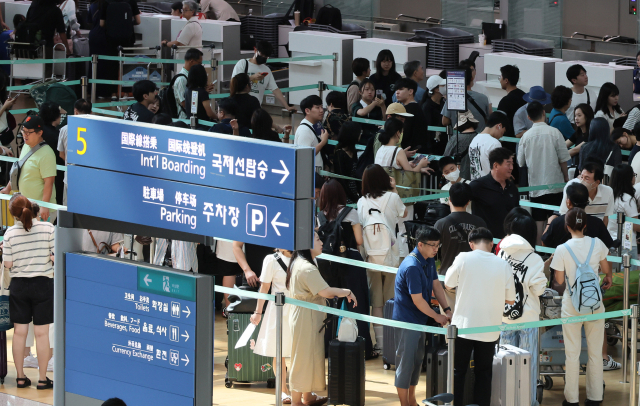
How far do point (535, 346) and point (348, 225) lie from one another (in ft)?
5.46

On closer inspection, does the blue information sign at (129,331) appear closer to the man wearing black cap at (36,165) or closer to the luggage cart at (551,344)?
the luggage cart at (551,344)

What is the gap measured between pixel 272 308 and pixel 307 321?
0.97 feet

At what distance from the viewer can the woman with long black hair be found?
6.52m

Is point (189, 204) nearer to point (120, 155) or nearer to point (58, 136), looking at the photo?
point (120, 155)

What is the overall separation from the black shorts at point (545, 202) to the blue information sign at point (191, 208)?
5.40 meters

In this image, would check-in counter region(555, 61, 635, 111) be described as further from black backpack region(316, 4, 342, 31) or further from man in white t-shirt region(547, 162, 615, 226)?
man in white t-shirt region(547, 162, 615, 226)

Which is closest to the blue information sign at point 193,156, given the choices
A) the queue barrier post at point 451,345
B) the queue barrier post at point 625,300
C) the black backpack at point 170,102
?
the queue barrier post at point 451,345

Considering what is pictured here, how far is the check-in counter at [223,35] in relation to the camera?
16.9 metres

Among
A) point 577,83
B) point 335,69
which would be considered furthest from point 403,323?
point 335,69

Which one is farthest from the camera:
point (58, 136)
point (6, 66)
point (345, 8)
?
point (345, 8)

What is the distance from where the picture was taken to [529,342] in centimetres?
672

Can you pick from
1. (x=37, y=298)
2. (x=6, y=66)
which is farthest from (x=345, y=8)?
(x=37, y=298)

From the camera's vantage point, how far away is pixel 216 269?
8.20m

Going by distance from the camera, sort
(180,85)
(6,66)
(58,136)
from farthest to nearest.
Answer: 1. (6,66)
2. (180,85)
3. (58,136)
